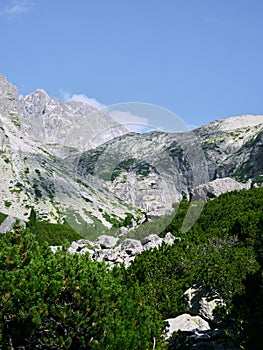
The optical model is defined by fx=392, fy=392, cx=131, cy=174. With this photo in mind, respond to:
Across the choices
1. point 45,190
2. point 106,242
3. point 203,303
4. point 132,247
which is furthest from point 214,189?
point 45,190

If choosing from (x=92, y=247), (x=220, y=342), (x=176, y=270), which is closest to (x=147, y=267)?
(x=176, y=270)

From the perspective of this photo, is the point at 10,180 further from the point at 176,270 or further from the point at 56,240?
the point at 176,270

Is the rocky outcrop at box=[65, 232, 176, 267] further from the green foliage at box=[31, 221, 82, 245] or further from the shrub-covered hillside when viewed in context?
the green foliage at box=[31, 221, 82, 245]

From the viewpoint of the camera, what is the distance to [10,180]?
325 ft

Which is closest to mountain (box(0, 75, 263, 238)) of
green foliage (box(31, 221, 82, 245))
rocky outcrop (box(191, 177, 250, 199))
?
rocky outcrop (box(191, 177, 250, 199))

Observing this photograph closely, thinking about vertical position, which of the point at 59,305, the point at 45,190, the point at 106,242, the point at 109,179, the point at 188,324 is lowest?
the point at 59,305

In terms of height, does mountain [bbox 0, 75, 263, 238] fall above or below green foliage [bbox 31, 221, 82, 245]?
above

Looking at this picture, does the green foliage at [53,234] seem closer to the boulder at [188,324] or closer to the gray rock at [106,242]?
the gray rock at [106,242]

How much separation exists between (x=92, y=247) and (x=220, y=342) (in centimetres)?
2697

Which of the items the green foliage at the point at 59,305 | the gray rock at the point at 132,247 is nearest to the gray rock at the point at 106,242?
the gray rock at the point at 132,247

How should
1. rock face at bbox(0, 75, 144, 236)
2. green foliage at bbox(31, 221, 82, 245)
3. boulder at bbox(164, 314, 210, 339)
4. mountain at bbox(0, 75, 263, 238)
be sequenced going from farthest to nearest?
rock face at bbox(0, 75, 144, 236)
green foliage at bbox(31, 221, 82, 245)
mountain at bbox(0, 75, 263, 238)
boulder at bbox(164, 314, 210, 339)

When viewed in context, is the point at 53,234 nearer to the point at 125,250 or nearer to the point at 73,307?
the point at 125,250

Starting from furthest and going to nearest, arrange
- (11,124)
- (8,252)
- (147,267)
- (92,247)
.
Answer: (11,124), (92,247), (147,267), (8,252)

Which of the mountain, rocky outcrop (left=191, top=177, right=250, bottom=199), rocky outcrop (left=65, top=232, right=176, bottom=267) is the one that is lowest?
rocky outcrop (left=65, top=232, right=176, bottom=267)
